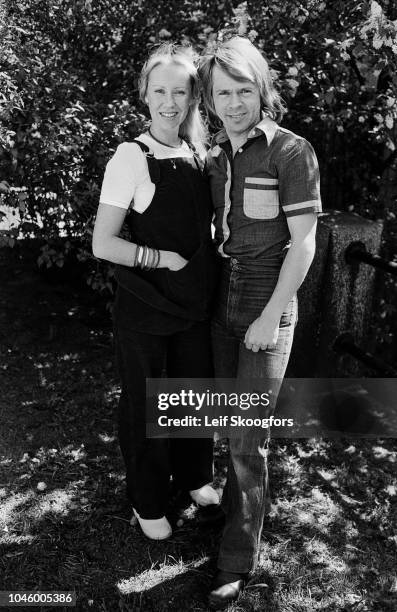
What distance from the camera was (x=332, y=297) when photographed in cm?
356

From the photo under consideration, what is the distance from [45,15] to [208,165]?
75.5 inches

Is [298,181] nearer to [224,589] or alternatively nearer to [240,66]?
[240,66]

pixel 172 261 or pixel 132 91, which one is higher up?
pixel 132 91

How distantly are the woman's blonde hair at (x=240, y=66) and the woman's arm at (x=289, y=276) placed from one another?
47 centimetres

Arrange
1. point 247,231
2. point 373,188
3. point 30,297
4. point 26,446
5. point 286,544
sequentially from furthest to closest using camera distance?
point 30,297 < point 373,188 < point 26,446 < point 286,544 < point 247,231

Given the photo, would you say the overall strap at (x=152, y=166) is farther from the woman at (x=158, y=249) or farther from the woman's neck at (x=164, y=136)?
the woman's neck at (x=164, y=136)

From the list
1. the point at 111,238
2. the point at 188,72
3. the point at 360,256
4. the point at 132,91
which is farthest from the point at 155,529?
the point at 132,91

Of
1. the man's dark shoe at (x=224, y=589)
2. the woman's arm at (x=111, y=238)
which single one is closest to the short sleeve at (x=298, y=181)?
the woman's arm at (x=111, y=238)

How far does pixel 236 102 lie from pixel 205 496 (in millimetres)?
1785

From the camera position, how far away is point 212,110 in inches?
99.7

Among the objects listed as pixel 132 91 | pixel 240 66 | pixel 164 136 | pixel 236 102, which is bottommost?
pixel 164 136

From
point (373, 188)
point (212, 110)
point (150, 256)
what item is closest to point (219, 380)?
point (150, 256)

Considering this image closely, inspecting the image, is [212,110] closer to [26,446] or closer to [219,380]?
[219,380]

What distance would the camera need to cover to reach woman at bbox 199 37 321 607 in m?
2.32
